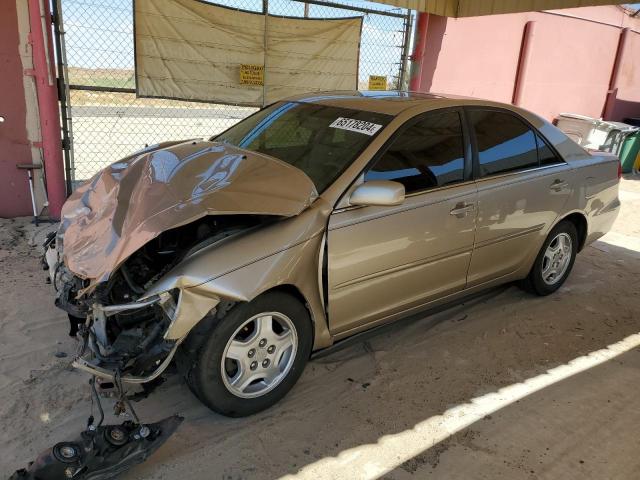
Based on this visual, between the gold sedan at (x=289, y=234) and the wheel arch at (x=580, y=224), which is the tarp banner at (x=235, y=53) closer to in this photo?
the gold sedan at (x=289, y=234)

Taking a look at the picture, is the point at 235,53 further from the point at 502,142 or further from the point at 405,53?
the point at 502,142

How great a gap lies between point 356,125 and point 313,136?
0.29 metres

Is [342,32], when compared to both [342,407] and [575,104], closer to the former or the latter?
[342,407]

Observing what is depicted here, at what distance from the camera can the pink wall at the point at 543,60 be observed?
920cm

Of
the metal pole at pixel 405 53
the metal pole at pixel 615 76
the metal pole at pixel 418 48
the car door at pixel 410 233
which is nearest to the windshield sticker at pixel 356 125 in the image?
the car door at pixel 410 233

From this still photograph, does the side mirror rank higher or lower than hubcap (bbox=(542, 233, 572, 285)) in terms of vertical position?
higher

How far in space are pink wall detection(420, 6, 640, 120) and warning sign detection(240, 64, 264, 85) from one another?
332 centimetres

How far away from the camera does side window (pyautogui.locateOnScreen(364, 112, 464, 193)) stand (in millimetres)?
3303

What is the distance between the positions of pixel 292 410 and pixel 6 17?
4.53 metres

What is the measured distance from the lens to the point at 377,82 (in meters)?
7.79

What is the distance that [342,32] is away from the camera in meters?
6.93

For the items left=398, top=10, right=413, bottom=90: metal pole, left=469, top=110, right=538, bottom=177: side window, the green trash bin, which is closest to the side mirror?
left=469, top=110, right=538, bottom=177: side window

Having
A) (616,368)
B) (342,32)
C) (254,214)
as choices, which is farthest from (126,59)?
(616,368)

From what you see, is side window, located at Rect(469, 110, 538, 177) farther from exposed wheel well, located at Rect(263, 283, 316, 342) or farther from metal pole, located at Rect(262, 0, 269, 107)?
metal pole, located at Rect(262, 0, 269, 107)
